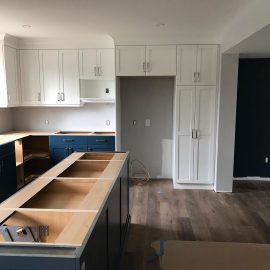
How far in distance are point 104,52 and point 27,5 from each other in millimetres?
1869

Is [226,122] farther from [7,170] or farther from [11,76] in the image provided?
[11,76]

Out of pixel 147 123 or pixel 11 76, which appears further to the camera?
pixel 147 123

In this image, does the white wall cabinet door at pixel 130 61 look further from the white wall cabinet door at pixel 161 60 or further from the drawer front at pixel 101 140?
the drawer front at pixel 101 140

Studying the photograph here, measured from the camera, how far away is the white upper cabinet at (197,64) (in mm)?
4395

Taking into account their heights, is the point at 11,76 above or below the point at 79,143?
above

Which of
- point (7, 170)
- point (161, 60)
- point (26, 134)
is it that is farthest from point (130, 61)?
point (7, 170)

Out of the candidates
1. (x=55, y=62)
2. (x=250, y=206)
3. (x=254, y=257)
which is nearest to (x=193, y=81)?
(x=250, y=206)

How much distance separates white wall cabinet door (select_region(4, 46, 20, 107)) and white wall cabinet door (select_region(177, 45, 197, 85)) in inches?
109

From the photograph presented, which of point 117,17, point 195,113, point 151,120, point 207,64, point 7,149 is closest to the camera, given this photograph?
point 117,17

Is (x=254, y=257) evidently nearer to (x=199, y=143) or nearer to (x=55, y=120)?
(x=199, y=143)

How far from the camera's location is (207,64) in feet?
14.5

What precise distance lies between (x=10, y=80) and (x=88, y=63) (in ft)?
4.34

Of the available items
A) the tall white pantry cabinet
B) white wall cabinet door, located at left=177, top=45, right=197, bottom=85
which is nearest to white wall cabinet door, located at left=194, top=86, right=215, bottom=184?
the tall white pantry cabinet

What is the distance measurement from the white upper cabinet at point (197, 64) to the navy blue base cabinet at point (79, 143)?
5.08 ft
